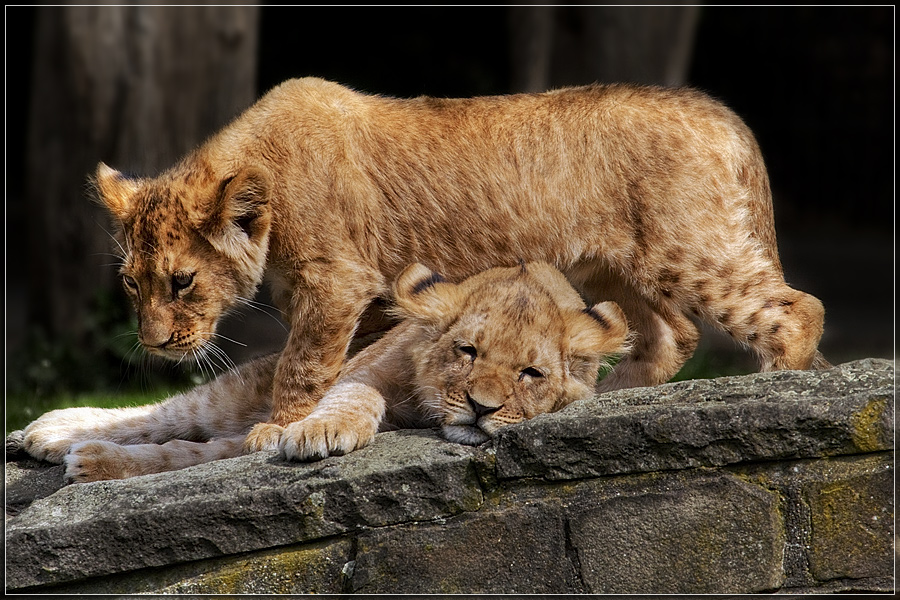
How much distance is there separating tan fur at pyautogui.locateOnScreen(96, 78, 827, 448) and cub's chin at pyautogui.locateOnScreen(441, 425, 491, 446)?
3.17ft

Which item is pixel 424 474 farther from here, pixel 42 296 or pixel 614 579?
pixel 42 296

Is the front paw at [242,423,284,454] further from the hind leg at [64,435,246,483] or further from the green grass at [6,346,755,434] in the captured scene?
the green grass at [6,346,755,434]

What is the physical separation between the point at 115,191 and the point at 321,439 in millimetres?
2019

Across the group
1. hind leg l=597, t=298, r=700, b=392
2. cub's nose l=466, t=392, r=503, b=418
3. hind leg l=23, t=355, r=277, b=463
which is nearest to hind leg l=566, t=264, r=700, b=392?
hind leg l=597, t=298, r=700, b=392

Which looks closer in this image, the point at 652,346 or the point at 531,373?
the point at 531,373

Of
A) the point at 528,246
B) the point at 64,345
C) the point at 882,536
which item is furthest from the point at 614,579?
the point at 64,345

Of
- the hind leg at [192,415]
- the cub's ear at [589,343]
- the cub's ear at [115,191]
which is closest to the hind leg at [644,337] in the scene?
the cub's ear at [589,343]

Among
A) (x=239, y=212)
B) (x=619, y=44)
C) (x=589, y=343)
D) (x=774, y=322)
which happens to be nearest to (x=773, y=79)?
(x=619, y=44)

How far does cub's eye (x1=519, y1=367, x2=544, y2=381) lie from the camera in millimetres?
4465

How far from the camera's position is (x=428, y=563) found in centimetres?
391

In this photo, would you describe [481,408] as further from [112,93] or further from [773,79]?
[773,79]

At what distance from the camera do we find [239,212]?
5055 mm

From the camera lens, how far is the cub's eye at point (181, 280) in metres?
5.08

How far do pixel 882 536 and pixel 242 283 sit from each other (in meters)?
3.06
